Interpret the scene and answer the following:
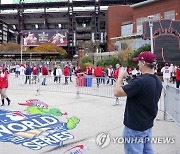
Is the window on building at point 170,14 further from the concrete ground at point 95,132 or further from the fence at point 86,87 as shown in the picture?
the concrete ground at point 95,132

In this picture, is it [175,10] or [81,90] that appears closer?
[81,90]

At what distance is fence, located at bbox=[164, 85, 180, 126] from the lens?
24.2ft

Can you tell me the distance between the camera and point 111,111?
11203 millimetres

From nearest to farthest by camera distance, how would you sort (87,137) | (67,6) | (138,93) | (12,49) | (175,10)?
1. (138,93)
2. (87,137)
3. (175,10)
4. (12,49)
5. (67,6)

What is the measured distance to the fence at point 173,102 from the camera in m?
7.36

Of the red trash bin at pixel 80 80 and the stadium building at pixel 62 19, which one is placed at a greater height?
the stadium building at pixel 62 19

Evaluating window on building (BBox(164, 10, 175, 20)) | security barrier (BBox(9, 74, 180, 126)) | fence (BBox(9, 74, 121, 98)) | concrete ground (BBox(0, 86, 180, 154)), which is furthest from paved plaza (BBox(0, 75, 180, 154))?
window on building (BBox(164, 10, 175, 20))

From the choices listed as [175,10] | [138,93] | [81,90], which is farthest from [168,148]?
[175,10]

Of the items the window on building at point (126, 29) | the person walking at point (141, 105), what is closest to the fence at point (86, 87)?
the person walking at point (141, 105)

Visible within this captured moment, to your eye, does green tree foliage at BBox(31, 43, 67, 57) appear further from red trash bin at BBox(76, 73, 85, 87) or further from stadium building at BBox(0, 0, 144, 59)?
red trash bin at BBox(76, 73, 85, 87)

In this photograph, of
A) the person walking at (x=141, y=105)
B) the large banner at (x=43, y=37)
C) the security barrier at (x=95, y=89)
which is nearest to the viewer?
the person walking at (x=141, y=105)

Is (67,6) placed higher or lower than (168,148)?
higher

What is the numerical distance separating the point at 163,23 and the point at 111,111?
34337 mm

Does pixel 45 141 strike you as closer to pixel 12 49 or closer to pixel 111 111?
pixel 111 111
